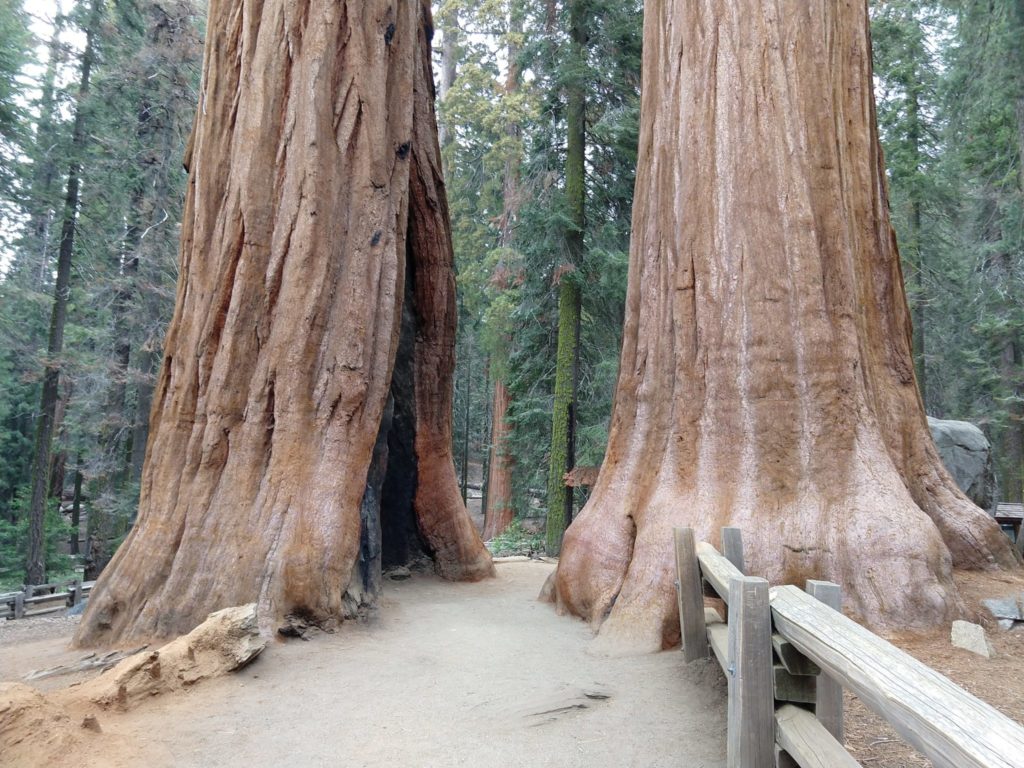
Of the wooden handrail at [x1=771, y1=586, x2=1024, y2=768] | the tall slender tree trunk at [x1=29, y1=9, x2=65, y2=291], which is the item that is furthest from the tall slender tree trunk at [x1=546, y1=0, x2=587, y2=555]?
the tall slender tree trunk at [x1=29, y1=9, x2=65, y2=291]

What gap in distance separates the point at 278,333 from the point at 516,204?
10.7m

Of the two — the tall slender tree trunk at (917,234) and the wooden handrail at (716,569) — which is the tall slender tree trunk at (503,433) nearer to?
the tall slender tree trunk at (917,234)

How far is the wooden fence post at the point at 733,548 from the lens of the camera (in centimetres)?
464

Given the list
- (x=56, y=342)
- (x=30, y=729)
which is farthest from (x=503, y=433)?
(x=30, y=729)

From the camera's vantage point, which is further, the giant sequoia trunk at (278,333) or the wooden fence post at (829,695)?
the giant sequoia trunk at (278,333)

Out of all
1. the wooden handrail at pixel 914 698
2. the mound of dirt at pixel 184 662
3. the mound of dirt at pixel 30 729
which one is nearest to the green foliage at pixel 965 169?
the wooden handrail at pixel 914 698

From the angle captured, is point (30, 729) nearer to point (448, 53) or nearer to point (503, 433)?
point (503, 433)

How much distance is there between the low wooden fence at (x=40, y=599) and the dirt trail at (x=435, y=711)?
7955mm

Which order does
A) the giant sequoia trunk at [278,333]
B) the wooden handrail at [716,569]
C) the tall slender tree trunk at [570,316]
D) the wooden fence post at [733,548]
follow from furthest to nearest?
1. the tall slender tree trunk at [570,316]
2. the giant sequoia trunk at [278,333]
3. the wooden fence post at [733,548]
4. the wooden handrail at [716,569]

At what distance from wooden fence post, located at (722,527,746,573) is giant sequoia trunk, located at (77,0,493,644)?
3695 millimetres

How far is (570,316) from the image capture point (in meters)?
13.8

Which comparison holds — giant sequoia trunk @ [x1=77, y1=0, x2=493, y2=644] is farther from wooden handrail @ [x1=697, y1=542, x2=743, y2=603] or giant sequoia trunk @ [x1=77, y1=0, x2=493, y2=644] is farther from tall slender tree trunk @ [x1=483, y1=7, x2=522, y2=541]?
tall slender tree trunk @ [x1=483, y1=7, x2=522, y2=541]

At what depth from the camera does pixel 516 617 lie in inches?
286

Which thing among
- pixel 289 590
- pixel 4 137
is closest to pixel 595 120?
pixel 289 590
